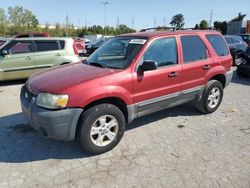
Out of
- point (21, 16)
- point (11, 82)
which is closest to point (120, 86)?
point (11, 82)

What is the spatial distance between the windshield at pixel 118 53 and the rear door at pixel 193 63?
0.97 m

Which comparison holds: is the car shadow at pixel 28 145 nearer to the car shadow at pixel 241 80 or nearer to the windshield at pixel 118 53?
the windshield at pixel 118 53

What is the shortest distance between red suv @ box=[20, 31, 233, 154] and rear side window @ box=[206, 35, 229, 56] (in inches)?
1.2

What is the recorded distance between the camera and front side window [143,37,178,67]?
406cm

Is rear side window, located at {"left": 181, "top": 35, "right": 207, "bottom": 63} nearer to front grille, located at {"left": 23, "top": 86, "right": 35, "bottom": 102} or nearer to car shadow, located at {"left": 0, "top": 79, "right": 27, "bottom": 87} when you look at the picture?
front grille, located at {"left": 23, "top": 86, "right": 35, "bottom": 102}

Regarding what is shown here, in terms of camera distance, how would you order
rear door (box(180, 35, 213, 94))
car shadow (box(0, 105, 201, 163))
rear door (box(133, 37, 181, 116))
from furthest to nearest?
rear door (box(180, 35, 213, 94))
rear door (box(133, 37, 181, 116))
car shadow (box(0, 105, 201, 163))

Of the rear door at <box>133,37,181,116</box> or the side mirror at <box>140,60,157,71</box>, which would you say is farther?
the rear door at <box>133,37,181,116</box>

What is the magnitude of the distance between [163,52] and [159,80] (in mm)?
522

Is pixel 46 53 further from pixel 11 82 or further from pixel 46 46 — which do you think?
pixel 11 82

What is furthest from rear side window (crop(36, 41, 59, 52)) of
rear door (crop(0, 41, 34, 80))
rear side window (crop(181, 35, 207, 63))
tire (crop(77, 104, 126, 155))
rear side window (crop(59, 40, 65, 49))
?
tire (crop(77, 104, 126, 155))

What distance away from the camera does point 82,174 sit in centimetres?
320

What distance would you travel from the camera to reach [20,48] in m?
8.45

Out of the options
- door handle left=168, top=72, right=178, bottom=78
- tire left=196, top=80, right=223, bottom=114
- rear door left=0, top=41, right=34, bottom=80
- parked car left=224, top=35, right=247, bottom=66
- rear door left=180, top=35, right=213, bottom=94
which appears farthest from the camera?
parked car left=224, top=35, right=247, bottom=66

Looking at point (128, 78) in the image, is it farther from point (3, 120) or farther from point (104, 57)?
point (3, 120)
